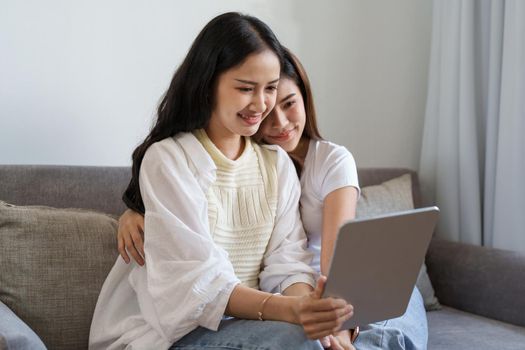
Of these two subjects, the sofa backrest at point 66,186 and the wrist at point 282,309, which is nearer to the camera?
the wrist at point 282,309

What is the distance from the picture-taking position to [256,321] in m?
1.36

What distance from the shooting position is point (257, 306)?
137cm

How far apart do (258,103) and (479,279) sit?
0.99 m

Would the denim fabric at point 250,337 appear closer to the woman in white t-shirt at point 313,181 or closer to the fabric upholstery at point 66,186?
the woman in white t-shirt at point 313,181

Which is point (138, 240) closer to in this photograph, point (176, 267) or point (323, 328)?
point (176, 267)

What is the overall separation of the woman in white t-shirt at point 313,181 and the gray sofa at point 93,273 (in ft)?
0.48

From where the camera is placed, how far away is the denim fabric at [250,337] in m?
1.27

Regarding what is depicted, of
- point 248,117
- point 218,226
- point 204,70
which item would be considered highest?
point 204,70

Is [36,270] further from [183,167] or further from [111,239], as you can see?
[183,167]

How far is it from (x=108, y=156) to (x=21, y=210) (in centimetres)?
48

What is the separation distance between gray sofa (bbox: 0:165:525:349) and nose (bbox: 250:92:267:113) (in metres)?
0.46

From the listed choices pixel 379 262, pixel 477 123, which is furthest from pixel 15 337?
pixel 477 123

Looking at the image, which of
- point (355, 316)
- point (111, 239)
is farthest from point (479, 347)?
point (111, 239)

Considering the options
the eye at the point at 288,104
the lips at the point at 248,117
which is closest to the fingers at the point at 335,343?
the lips at the point at 248,117
